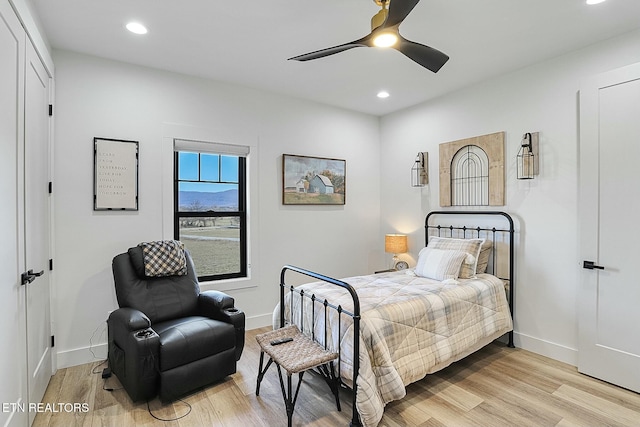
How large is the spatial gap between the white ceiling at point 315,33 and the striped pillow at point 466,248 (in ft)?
5.68

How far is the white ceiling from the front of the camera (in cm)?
234

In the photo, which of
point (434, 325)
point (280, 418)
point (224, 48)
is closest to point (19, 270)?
point (280, 418)

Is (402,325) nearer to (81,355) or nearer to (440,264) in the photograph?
(440,264)

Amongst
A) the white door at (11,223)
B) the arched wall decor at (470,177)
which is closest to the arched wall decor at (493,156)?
the arched wall decor at (470,177)

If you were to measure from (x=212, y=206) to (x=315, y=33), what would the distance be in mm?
2139

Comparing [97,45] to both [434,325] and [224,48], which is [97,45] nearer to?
[224,48]

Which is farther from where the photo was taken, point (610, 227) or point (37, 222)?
point (610, 227)

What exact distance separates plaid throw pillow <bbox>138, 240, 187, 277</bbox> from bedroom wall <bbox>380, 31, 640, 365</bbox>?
3270 millimetres

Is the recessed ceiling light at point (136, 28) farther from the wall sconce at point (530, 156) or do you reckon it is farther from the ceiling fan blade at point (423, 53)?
the wall sconce at point (530, 156)

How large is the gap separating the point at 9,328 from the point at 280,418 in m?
1.64

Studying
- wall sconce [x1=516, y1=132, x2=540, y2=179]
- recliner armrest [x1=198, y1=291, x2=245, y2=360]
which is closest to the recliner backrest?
recliner armrest [x1=198, y1=291, x2=245, y2=360]

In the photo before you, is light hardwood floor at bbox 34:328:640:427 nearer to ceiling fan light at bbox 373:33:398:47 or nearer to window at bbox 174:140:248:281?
window at bbox 174:140:248:281

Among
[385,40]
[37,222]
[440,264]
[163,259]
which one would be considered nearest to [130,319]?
[163,259]

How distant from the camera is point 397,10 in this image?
180 centimetres
